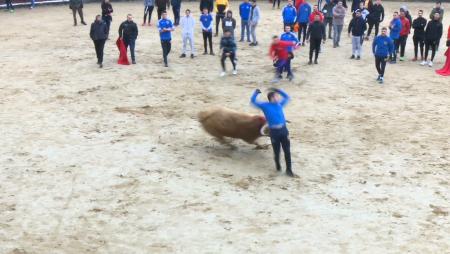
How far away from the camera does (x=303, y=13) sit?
1898 centimetres

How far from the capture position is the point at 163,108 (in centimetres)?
1302

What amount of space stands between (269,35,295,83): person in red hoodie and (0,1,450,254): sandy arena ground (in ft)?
1.18

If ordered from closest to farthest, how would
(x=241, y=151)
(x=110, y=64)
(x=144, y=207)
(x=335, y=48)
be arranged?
(x=144, y=207) → (x=241, y=151) → (x=110, y=64) → (x=335, y=48)

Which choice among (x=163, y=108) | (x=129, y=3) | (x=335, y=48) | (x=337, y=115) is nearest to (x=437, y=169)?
(x=337, y=115)

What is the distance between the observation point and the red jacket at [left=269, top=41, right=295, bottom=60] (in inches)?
584

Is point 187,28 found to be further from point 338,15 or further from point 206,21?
point 338,15

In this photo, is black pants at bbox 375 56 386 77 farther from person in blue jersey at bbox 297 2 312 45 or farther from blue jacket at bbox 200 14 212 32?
blue jacket at bbox 200 14 212 32

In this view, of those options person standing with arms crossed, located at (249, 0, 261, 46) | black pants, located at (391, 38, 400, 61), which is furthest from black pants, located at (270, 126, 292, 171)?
person standing with arms crossed, located at (249, 0, 261, 46)

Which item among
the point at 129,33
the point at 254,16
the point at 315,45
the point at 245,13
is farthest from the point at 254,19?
the point at 129,33

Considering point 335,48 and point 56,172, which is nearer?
point 56,172

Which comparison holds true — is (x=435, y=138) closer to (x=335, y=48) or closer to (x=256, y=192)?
(x=256, y=192)

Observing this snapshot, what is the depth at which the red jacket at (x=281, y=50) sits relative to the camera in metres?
14.8

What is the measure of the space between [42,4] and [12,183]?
22.1m

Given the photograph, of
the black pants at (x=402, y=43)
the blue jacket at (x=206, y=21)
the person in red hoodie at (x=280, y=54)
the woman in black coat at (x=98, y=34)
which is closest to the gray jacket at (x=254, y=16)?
the blue jacket at (x=206, y=21)
